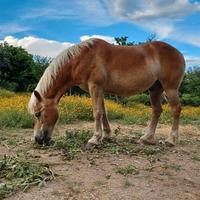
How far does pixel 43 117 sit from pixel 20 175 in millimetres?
1998

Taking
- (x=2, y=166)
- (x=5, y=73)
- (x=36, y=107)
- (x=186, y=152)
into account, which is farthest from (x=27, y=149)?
(x=5, y=73)

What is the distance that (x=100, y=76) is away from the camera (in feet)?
22.8

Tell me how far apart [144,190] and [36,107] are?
9.21 feet

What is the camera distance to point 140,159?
637 centimetres

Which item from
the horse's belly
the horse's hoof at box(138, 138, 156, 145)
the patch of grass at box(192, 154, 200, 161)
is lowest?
the patch of grass at box(192, 154, 200, 161)

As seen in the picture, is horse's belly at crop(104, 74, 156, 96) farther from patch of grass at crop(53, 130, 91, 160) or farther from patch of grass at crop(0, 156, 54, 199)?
patch of grass at crop(0, 156, 54, 199)

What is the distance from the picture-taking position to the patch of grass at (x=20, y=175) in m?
4.64

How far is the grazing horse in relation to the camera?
6.94 metres

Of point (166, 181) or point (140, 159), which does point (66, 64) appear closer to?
point (140, 159)

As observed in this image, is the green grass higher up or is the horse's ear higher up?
the horse's ear

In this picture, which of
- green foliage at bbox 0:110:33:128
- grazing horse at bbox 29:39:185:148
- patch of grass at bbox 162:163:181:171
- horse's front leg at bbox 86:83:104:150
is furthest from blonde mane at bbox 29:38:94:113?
green foliage at bbox 0:110:33:128

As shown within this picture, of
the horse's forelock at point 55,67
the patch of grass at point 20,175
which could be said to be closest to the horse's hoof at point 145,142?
the horse's forelock at point 55,67

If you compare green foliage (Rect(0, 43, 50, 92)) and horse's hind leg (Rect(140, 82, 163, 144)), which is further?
green foliage (Rect(0, 43, 50, 92))

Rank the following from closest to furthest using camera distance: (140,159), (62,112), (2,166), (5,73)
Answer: (2,166) → (140,159) → (62,112) → (5,73)
